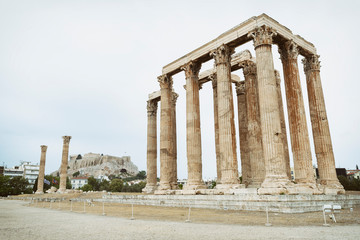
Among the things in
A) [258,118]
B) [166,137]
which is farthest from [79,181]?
[258,118]

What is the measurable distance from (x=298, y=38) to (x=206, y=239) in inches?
919

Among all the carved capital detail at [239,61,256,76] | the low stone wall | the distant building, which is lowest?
the low stone wall

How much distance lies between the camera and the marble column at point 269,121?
1820 cm

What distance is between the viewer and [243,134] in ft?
94.8

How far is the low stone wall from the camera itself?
15.3 metres

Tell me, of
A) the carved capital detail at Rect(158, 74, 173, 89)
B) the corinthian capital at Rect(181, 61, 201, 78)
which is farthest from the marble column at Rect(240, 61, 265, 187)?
the carved capital detail at Rect(158, 74, 173, 89)

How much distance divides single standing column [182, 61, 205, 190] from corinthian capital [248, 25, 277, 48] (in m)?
8.11

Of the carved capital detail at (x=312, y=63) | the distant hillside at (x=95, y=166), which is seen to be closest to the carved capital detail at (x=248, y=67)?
the carved capital detail at (x=312, y=63)

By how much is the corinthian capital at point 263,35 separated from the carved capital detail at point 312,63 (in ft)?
23.2

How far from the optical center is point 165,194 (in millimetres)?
26547

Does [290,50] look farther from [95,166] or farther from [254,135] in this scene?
[95,166]

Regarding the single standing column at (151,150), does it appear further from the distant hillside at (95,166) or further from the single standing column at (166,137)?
the distant hillside at (95,166)

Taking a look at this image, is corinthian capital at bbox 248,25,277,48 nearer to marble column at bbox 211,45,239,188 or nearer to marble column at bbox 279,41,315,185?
marble column at bbox 279,41,315,185

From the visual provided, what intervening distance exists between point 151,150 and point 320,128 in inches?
825
